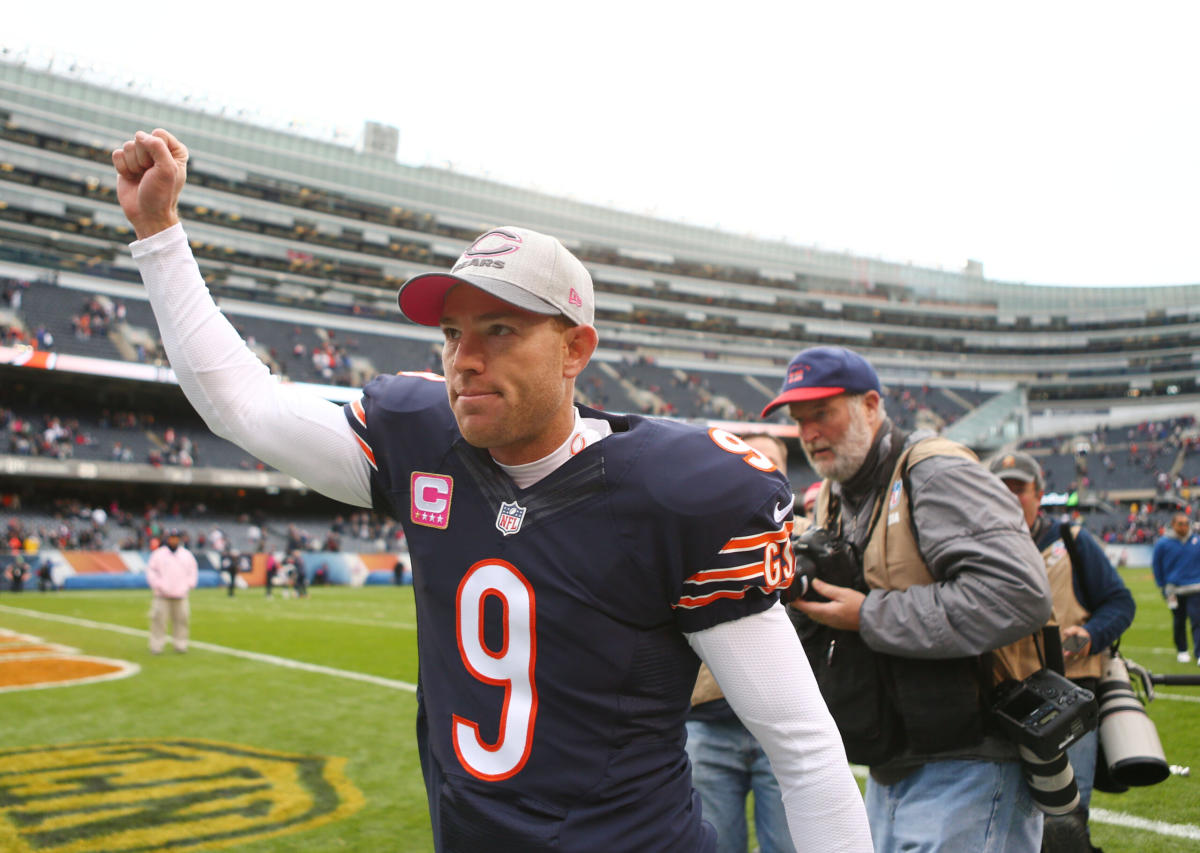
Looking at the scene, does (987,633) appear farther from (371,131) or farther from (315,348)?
(371,131)

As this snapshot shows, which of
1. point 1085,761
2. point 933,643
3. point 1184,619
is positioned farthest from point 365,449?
point 1184,619

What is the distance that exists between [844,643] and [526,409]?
4.70 ft

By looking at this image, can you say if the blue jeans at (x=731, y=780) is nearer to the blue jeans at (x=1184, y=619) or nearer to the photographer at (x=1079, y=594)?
the photographer at (x=1079, y=594)

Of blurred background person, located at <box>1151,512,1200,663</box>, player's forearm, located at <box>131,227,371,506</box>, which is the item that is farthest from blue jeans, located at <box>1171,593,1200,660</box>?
player's forearm, located at <box>131,227,371,506</box>

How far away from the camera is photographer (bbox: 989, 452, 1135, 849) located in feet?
12.3

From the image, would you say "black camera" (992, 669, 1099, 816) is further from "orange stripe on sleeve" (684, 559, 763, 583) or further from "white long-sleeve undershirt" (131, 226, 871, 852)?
"orange stripe on sleeve" (684, 559, 763, 583)

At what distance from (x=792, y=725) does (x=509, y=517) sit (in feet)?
2.21

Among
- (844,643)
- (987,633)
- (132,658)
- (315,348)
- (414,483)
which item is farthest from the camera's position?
(315,348)

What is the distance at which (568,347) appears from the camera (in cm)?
180

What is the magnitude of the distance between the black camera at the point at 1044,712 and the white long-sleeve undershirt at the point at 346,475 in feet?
3.06

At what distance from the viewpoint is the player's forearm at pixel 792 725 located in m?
1.59

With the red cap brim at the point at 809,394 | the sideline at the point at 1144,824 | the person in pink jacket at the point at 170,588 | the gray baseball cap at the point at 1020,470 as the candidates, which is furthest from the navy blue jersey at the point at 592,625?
the person in pink jacket at the point at 170,588

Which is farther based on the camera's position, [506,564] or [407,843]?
[407,843]

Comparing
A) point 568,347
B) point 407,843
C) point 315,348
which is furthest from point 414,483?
point 315,348
